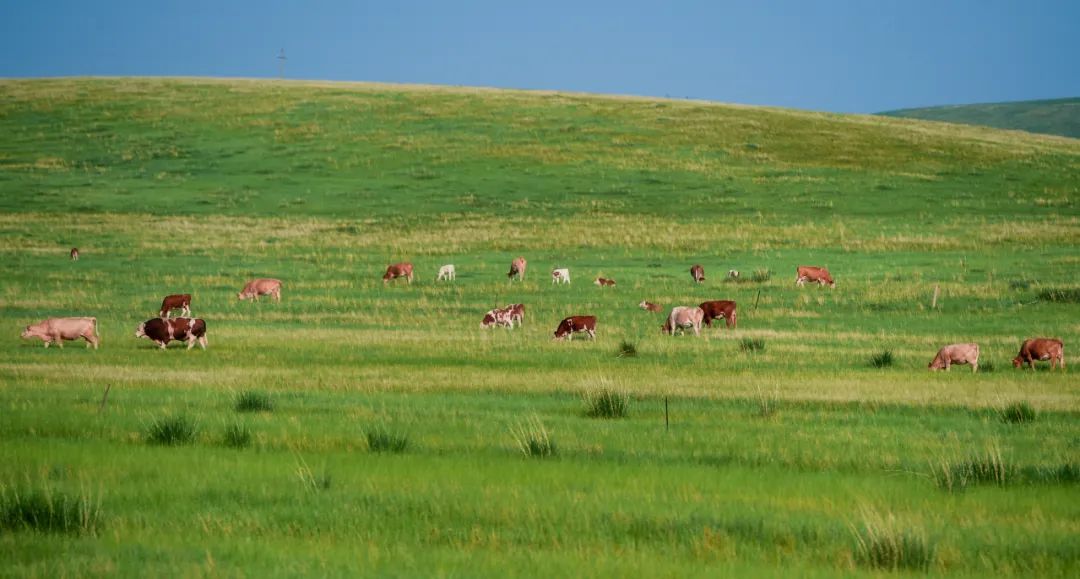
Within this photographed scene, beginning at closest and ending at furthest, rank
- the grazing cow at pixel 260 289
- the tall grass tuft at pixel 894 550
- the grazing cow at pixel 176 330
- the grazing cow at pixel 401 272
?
1. the tall grass tuft at pixel 894 550
2. the grazing cow at pixel 176 330
3. the grazing cow at pixel 260 289
4. the grazing cow at pixel 401 272

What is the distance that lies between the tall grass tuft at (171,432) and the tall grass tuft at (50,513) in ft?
12.6

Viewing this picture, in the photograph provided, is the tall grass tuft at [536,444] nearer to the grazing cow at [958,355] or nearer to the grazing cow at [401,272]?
the grazing cow at [958,355]

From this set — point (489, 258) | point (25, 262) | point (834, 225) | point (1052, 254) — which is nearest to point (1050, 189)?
point (834, 225)

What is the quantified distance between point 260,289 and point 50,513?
28.6 m

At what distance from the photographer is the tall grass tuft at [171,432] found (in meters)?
13.8

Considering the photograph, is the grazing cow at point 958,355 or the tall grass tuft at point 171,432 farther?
the grazing cow at point 958,355

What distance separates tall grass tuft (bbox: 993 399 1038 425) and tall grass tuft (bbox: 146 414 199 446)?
412 inches

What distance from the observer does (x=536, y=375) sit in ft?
70.9

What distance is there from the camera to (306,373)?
2166cm

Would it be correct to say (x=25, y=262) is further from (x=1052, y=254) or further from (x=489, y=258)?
(x=1052, y=254)

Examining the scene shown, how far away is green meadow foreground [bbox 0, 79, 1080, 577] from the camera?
370 inches

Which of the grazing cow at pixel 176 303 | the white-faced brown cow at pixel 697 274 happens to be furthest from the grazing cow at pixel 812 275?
the grazing cow at pixel 176 303

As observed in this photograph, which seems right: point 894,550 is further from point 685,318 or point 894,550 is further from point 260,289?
point 260,289

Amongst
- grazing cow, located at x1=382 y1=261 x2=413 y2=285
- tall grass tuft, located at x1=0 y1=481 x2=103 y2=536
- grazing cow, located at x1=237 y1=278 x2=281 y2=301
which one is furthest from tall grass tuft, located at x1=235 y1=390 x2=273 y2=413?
grazing cow, located at x1=382 y1=261 x2=413 y2=285
